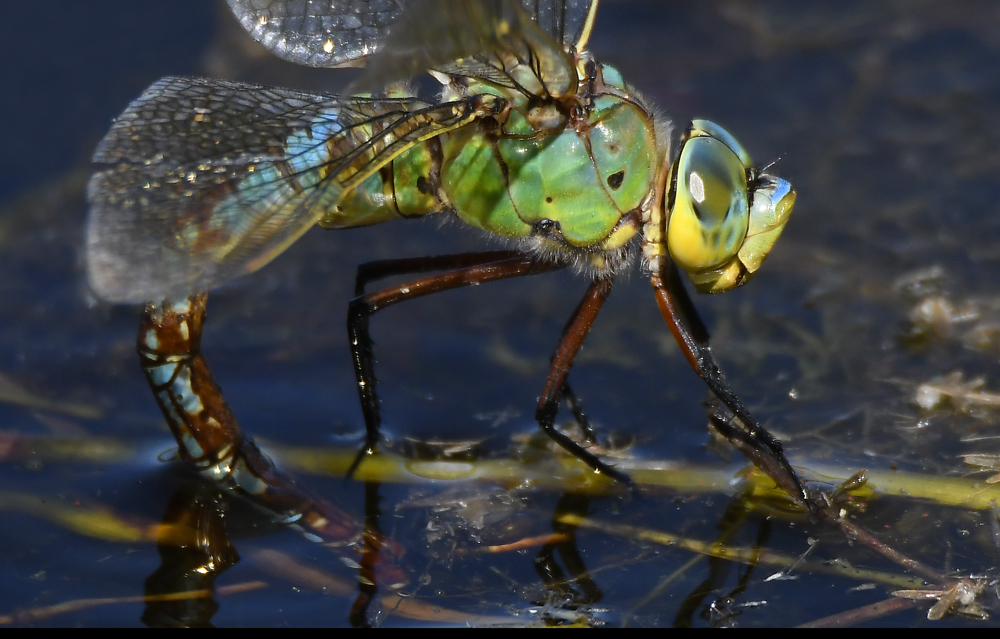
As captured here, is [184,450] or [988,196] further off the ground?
[988,196]

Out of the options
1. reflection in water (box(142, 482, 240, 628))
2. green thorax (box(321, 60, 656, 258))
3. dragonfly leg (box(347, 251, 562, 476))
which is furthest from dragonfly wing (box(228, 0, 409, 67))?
reflection in water (box(142, 482, 240, 628))

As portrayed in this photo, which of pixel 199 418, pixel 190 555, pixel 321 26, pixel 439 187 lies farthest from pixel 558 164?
pixel 190 555

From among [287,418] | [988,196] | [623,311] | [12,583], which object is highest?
[988,196]

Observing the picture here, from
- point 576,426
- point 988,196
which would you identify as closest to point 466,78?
point 576,426

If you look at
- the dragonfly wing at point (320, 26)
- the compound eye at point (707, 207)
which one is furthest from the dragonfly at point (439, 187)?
the dragonfly wing at point (320, 26)

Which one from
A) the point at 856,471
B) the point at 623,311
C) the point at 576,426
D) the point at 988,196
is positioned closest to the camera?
the point at 856,471

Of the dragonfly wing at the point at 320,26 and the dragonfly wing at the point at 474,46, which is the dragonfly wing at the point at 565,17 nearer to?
the dragonfly wing at the point at 474,46

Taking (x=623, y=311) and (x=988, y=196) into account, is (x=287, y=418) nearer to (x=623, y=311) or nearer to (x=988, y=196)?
(x=623, y=311)

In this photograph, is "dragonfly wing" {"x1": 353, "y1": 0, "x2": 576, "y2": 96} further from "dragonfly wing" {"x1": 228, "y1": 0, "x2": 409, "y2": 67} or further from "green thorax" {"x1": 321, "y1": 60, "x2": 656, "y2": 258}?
"dragonfly wing" {"x1": 228, "y1": 0, "x2": 409, "y2": 67}
